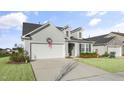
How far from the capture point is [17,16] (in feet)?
53.2

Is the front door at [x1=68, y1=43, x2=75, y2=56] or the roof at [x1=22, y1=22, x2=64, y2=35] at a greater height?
the roof at [x1=22, y1=22, x2=64, y2=35]

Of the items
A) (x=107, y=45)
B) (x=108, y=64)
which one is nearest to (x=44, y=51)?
(x=108, y=64)

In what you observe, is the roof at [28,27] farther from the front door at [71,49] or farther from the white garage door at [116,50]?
the white garage door at [116,50]

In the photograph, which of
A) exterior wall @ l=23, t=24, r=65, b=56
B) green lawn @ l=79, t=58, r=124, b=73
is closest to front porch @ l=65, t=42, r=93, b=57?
exterior wall @ l=23, t=24, r=65, b=56

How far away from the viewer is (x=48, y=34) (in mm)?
19438

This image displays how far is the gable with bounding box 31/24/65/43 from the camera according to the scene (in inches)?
748

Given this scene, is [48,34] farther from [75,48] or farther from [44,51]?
[75,48]

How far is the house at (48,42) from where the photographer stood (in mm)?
18359

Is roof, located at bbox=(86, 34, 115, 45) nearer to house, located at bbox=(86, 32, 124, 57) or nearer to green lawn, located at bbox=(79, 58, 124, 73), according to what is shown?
house, located at bbox=(86, 32, 124, 57)
